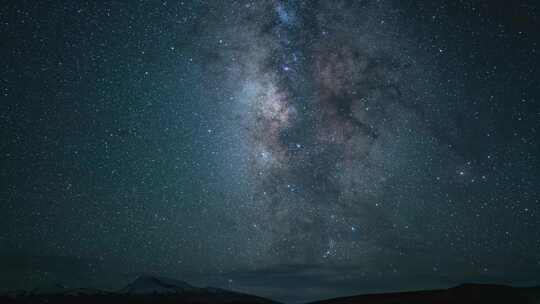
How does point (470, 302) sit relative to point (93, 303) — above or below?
above

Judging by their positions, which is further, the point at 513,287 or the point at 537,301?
the point at 513,287

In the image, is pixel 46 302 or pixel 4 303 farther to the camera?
pixel 46 302

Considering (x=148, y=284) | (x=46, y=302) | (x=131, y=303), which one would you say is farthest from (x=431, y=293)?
(x=148, y=284)

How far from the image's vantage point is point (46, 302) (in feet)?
137

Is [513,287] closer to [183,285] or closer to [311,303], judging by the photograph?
[311,303]

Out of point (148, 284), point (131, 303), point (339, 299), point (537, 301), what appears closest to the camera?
point (537, 301)

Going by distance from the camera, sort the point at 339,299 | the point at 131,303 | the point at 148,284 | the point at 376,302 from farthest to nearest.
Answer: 1. the point at 148,284
2. the point at 131,303
3. the point at 339,299
4. the point at 376,302

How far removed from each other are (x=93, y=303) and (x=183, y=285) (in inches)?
3174

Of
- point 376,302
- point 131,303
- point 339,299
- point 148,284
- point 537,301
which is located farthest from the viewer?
point 148,284

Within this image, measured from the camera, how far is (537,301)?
Result: 24297 millimetres

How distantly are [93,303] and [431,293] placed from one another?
119ft

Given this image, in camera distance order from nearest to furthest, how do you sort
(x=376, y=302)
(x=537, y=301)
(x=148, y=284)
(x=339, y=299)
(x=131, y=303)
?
(x=537, y=301) → (x=376, y=302) → (x=339, y=299) → (x=131, y=303) → (x=148, y=284)

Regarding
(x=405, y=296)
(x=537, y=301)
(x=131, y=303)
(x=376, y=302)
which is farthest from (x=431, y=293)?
(x=131, y=303)

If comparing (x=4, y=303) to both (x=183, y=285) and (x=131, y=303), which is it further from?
(x=183, y=285)
